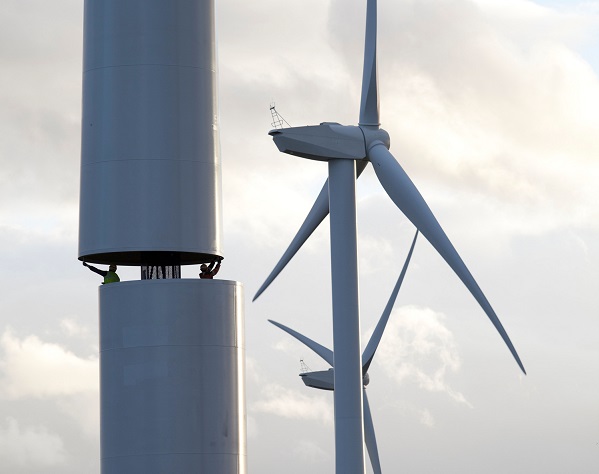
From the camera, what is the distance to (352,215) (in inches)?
1612

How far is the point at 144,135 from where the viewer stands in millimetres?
35625

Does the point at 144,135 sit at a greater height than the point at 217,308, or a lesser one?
greater

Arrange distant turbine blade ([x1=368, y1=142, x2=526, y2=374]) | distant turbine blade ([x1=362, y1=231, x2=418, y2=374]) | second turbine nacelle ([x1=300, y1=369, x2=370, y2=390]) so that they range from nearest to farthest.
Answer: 1. distant turbine blade ([x1=368, y1=142, x2=526, y2=374])
2. distant turbine blade ([x1=362, y1=231, x2=418, y2=374])
3. second turbine nacelle ([x1=300, y1=369, x2=370, y2=390])

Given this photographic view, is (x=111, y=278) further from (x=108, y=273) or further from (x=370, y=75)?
(x=370, y=75)

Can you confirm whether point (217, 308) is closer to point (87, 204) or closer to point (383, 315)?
point (87, 204)

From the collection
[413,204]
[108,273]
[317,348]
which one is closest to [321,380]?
[317,348]

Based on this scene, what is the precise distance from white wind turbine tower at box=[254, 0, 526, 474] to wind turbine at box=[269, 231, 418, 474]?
5244 millimetres

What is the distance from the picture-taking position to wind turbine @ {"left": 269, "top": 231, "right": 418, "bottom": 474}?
50091mm

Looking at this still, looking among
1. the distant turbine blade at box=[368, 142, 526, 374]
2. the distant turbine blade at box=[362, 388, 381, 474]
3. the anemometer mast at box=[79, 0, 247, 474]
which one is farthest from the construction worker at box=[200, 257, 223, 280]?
the distant turbine blade at box=[362, 388, 381, 474]

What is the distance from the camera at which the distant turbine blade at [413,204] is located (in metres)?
39.2

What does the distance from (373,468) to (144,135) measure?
1982cm

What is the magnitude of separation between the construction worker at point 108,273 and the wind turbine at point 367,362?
13077 millimetres

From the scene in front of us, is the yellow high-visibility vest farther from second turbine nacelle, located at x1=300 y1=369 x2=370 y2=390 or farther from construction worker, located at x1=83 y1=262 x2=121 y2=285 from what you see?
second turbine nacelle, located at x1=300 y1=369 x2=370 y2=390

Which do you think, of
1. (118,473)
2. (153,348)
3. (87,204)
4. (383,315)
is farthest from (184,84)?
(383,315)
